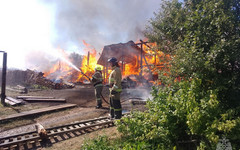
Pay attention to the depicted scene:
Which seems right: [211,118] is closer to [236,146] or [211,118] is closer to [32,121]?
[236,146]

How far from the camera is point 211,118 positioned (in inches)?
105

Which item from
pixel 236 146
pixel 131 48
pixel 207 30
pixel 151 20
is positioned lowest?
pixel 236 146

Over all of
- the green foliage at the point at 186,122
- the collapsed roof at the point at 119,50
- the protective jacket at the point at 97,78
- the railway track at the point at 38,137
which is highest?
the collapsed roof at the point at 119,50

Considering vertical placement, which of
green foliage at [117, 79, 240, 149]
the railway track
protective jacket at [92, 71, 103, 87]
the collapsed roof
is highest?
the collapsed roof

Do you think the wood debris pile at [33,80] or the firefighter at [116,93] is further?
the wood debris pile at [33,80]

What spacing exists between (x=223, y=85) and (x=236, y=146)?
42.6 inches

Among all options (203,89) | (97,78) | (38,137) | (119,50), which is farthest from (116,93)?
(119,50)

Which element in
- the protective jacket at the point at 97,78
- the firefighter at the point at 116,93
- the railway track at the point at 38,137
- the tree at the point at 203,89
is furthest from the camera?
the protective jacket at the point at 97,78

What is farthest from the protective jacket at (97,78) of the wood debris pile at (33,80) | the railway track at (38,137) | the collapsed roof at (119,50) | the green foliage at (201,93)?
the wood debris pile at (33,80)

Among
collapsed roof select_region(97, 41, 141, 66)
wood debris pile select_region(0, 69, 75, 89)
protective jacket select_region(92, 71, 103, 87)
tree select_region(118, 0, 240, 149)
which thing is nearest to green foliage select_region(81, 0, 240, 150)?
tree select_region(118, 0, 240, 149)

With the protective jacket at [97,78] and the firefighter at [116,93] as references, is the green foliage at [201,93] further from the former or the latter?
the protective jacket at [97,78]

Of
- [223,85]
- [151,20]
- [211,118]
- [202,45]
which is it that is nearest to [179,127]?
[211,118]

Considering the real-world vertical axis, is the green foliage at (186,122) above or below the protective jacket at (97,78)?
below

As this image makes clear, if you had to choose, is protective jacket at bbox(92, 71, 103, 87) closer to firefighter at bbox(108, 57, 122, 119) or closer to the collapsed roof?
firefighter at bbox(108, 57, 122, 119)
